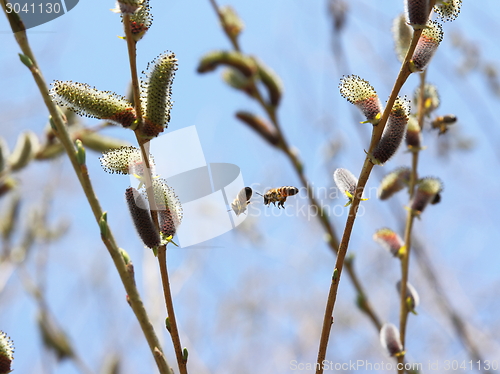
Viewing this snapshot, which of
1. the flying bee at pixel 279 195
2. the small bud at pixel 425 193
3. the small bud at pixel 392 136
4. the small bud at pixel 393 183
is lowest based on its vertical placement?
the small bud at pixel 425 193

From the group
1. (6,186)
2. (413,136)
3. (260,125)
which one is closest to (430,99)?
(413,136)

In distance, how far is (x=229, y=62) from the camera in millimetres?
3080

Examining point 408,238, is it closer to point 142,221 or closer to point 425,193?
point 425,193

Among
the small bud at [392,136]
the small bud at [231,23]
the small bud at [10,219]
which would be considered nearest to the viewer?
the small bud at [392,136]

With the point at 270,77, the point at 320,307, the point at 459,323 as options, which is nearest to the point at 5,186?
the point at 270,77

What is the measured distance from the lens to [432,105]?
193cm

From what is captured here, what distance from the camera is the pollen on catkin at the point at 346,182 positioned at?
130 cm

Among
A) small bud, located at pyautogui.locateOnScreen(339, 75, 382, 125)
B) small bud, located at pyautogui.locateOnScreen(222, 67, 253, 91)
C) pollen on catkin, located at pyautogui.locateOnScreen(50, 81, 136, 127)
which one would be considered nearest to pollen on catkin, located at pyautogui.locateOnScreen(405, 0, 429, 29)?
small bud, located at pyautogui.locateOnScreen(339, 75, 382, 125)

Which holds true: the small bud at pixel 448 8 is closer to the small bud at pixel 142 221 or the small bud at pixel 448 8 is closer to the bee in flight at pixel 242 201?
the bee in flight at pixel 242 201

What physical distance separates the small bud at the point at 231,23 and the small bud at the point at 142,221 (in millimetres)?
2338

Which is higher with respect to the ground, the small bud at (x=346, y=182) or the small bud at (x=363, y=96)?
the small bud at (x=363, y=96)

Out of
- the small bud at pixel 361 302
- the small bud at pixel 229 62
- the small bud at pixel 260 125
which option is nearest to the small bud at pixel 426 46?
the small bud at pixel 361 302

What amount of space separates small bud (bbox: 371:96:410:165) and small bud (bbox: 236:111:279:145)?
1.68 meters

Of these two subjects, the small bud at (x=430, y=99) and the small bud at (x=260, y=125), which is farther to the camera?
the small bud at (x=260, y=125)
